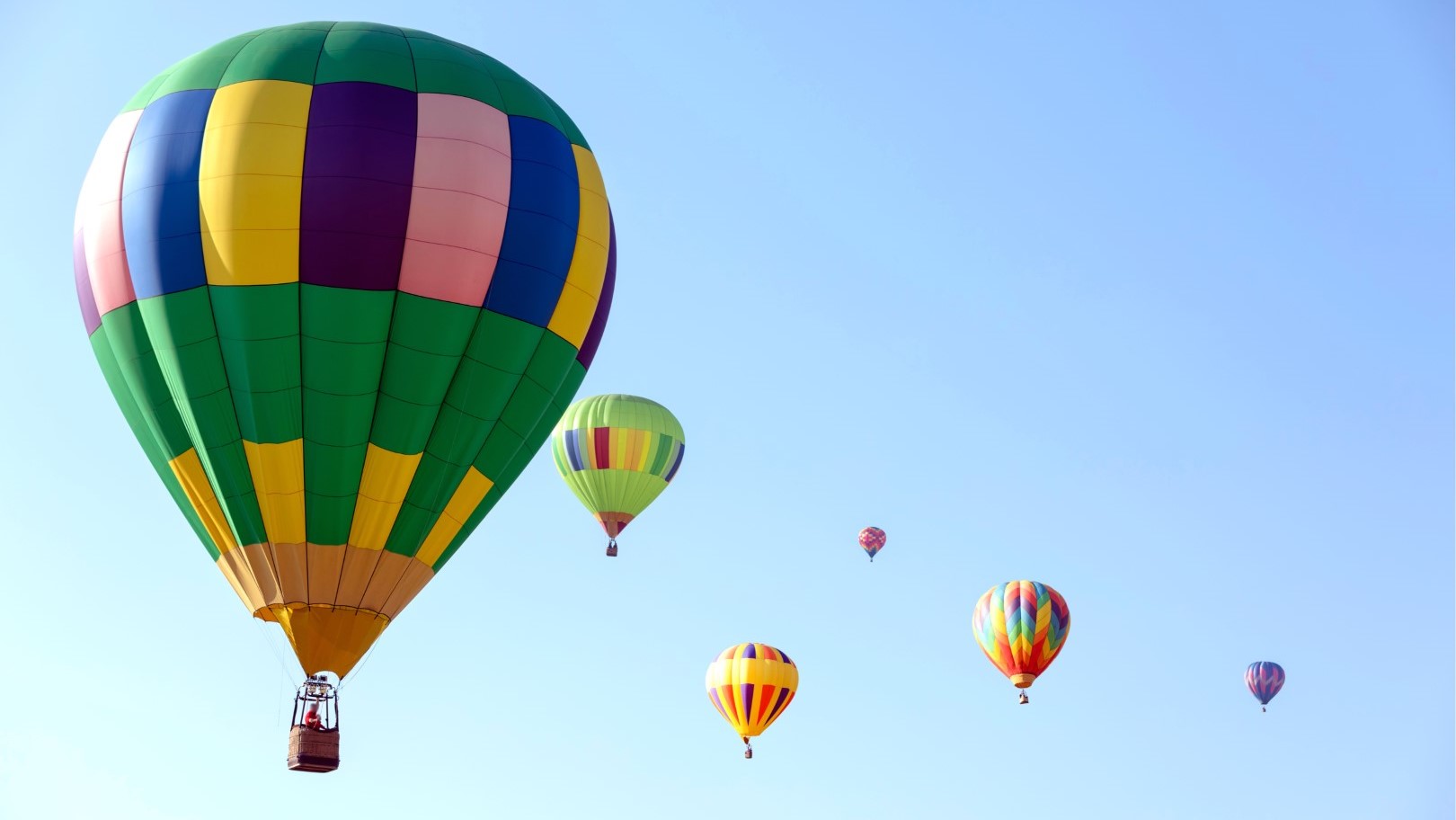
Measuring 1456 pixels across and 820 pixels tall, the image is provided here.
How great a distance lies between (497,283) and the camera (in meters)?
Answer: 22.3

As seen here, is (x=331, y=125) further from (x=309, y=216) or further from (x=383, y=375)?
(x=383, y=375)

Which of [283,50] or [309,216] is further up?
[283,50]

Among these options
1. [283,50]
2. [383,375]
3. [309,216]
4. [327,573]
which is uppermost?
[283,50]

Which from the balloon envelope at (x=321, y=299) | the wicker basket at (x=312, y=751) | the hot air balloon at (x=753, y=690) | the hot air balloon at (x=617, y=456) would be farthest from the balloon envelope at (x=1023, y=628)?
the wicker basket at (x=312, y=751)

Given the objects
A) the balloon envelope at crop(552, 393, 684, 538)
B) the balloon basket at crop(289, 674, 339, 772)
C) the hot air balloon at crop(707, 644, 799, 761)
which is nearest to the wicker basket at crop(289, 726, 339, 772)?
the balloon basket at crop(289, 674, 339, 772)

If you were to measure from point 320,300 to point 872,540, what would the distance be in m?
27.7

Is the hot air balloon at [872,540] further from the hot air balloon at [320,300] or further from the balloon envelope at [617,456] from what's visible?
the hot air balloon at [320,300]

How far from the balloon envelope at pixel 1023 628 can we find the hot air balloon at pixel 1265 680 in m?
10.5

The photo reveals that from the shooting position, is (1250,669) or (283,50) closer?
(283,50)

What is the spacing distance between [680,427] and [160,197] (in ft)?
56.4

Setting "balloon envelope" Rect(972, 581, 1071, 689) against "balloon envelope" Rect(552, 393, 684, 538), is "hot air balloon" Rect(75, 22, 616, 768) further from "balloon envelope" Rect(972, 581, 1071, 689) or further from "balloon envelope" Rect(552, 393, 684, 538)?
"balloon envelope" Rect(972, 581, 1071, 689)

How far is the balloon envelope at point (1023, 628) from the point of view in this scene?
38.7 metres

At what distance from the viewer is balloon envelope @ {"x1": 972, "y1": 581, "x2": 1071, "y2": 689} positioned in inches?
1523

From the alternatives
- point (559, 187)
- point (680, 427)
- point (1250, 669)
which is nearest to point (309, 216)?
point (559, 187)
